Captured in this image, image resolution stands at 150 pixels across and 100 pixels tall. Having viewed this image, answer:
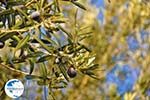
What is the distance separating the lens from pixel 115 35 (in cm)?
308

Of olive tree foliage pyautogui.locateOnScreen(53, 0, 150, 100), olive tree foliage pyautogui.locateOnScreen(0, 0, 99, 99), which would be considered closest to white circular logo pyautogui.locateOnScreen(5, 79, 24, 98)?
olive tree foliage pyautogui.locateOnScreen(0, 0, 99, 99)

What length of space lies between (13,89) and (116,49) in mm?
2008

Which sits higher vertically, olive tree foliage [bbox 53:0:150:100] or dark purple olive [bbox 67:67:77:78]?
dark purple olive [bbox 67:67:77:78]

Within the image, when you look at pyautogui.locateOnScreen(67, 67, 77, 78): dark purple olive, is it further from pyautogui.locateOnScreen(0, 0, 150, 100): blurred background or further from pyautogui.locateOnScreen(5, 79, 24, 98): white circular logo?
pyautogui.locateOnScreen(0, 0, 150, 100): blurred background

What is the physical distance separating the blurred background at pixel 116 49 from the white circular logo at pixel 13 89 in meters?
1.53

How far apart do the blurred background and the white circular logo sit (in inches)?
60.1

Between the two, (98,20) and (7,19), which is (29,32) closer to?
(7,19)

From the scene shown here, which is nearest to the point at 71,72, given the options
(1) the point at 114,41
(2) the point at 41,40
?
(2) the point at 41,40

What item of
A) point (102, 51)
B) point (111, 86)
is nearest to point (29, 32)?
point (111, 86)

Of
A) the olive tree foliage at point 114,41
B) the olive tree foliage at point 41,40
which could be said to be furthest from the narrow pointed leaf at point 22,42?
the olive tree foliage at point 114,41

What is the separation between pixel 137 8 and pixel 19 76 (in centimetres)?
98

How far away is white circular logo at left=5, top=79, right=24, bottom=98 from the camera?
1082 millimetres

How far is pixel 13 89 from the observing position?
3.57ft

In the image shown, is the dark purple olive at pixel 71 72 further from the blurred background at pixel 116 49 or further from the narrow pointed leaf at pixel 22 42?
the blurred background at pixel 116 49
